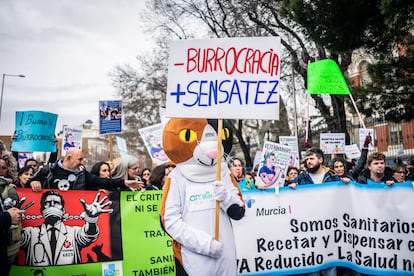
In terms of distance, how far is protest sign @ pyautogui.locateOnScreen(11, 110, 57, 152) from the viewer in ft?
20.8

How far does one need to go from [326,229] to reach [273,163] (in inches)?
86.0

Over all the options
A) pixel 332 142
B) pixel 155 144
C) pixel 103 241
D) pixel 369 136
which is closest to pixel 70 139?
pixel 155 144

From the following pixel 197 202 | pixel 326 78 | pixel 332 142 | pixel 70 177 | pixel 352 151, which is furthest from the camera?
pixel 332 142

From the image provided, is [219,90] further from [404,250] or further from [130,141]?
[130,141]

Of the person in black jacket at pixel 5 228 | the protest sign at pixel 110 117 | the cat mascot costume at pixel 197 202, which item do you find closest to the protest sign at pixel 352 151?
the protest sign at pixel 110 117

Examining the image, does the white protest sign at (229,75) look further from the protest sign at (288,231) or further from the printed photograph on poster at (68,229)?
the printed photograph on poster at (68,229)

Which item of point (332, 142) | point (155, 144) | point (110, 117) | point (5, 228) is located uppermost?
point (110, 117)

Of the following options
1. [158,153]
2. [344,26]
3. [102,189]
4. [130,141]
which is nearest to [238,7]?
[344,26]

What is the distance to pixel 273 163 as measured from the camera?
263 inches

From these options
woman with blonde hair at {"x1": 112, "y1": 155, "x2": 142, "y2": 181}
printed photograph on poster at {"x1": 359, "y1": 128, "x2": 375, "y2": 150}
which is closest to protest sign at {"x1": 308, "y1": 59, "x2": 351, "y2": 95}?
printed photograph on poster at {"x1": 359, "y1": 128, "x2": 375, "y2": 150}

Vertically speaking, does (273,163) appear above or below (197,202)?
above

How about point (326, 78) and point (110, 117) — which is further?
point (326, 78)

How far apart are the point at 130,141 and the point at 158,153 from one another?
90.8 feet

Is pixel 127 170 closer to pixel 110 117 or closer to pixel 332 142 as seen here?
pixel 110 117
